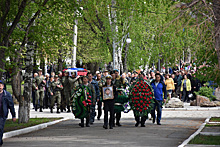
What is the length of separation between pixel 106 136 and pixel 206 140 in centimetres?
290

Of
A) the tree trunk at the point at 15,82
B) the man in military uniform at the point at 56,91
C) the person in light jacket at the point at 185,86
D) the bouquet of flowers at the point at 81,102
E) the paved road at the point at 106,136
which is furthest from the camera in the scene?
the person in light jacket at the point at 185,86

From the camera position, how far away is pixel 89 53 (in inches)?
2068

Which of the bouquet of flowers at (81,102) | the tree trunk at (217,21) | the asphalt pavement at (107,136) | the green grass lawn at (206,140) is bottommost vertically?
the asphalt pavement at (107,136)

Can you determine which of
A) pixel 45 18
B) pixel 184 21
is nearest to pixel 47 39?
pixel 45 18

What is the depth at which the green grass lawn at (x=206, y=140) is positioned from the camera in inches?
479

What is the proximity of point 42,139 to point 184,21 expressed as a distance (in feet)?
17.4

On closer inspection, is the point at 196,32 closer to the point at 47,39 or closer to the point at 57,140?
the point at 57,140

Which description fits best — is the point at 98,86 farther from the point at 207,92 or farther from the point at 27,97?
the point at 207,92

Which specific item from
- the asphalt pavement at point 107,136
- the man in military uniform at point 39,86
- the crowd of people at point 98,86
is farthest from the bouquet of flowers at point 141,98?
the man in military uniform at point 39,86

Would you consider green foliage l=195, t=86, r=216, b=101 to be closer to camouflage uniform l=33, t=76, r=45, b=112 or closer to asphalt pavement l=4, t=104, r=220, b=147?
camouflage uniform l=33, t=76, r=45, b=112

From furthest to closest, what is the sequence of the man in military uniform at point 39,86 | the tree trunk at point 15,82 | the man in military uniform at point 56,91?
the man in military uniform at point 39,86 → the man in military uniform at point 56,91 → the tree trunk at point 15,82

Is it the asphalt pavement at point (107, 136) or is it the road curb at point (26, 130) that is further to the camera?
the road curb at point (26, 130)

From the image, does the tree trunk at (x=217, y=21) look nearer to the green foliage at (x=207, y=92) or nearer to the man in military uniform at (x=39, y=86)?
the man in military uniform at (x=39, y=86)

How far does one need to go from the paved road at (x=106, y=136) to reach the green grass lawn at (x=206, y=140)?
0.40 metres
